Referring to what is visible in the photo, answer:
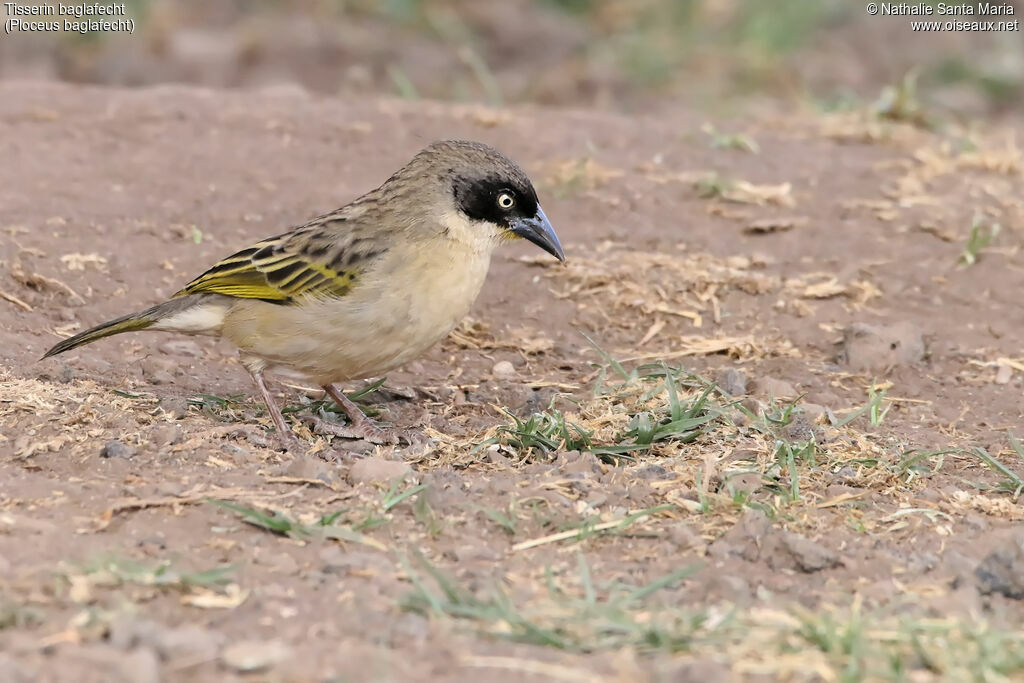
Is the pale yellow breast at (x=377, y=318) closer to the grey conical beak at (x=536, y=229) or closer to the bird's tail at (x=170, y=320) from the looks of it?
the bird's tail at (x=170, y=320)

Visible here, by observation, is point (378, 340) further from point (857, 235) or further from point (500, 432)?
point (857, 235)

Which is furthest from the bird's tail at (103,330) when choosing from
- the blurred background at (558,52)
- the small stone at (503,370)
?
the blurred background at (558,52)

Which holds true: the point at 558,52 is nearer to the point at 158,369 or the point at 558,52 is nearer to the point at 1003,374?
the point at 1003,374

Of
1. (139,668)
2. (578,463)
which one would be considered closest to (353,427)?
(578,463)

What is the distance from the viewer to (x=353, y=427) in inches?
253

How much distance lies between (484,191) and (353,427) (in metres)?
1.30

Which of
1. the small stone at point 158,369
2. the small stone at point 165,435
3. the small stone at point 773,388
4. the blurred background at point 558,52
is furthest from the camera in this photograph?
the blurred background at point 558,52

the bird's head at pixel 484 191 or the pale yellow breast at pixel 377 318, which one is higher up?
the bird's head at pixel 484 191

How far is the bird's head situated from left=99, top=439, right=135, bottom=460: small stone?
6.19 feet

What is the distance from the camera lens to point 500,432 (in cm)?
593

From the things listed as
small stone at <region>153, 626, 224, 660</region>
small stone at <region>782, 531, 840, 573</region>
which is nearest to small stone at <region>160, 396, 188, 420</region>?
small stone at <region>153, 626, 224, 660</region>

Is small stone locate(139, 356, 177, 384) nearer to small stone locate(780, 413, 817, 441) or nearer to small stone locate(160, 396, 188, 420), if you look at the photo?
small stone locate(160, 396, 188, 420)

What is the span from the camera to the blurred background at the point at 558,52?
44.6 ft

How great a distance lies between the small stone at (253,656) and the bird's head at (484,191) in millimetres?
2904
